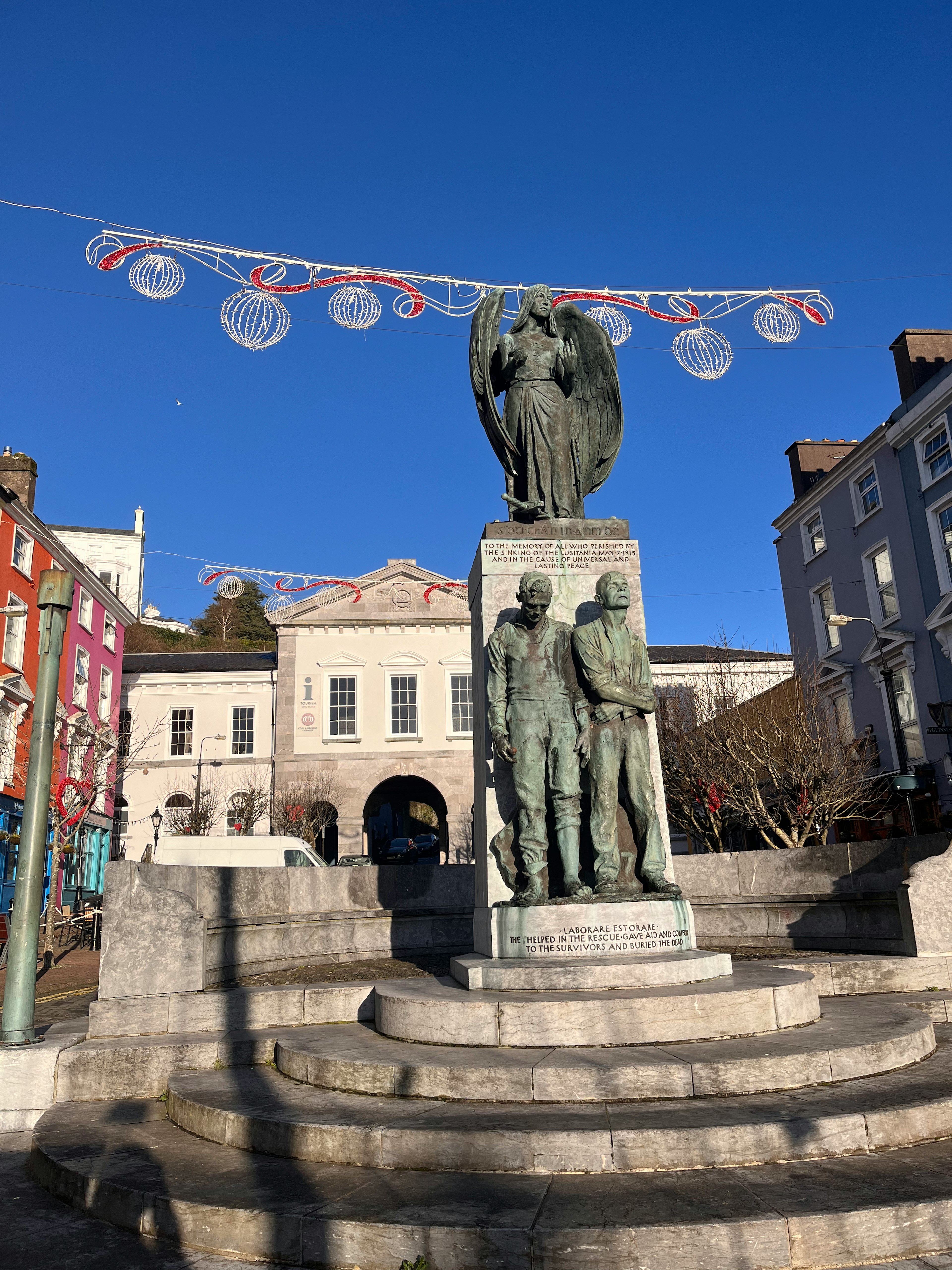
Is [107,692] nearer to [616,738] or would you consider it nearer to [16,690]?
[16,690]

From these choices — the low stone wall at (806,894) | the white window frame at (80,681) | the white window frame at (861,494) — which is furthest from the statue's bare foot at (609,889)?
the white window frame at (80,681)

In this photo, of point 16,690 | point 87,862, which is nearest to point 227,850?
point 16,690

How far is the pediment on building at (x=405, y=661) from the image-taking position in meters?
44.7

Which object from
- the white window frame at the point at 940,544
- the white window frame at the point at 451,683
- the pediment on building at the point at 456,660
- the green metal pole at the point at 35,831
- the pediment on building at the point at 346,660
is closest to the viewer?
the green metal pole at the point at 35,831

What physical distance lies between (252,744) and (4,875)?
1651 cm

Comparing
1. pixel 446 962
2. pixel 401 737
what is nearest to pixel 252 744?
pixel 401 737

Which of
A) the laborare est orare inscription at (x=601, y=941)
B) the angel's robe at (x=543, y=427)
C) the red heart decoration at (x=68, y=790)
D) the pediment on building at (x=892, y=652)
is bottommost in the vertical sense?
the laborare est orare inscription at (x=601, y=941)

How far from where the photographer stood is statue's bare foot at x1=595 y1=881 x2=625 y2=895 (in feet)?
23.2

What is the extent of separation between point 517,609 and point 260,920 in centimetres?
433

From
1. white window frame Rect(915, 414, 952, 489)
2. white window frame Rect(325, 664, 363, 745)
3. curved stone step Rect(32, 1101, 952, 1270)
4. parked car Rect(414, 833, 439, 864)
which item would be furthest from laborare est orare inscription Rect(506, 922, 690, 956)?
white window frame Rect(325, 664, 363, 745)

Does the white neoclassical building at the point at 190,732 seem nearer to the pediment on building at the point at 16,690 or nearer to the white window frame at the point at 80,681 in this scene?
the white window frame at the point at 80,681

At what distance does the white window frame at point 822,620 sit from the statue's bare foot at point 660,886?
27.0 metres

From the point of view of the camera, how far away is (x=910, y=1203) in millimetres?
3480

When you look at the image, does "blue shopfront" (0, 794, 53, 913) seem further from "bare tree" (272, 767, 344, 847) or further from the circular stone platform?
the circular stone platform
